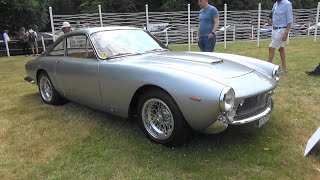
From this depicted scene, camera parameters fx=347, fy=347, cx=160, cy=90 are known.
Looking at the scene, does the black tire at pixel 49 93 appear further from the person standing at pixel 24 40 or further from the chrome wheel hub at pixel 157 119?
the person standing at pixel 24 40

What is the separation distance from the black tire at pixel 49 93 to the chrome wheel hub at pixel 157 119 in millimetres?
2257

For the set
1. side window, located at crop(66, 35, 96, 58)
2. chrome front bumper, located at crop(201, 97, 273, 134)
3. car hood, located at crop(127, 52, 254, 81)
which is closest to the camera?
chrome front bumper, located at crop(201, 97, 273, 134)

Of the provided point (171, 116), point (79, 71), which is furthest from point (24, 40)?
point (171, 116)

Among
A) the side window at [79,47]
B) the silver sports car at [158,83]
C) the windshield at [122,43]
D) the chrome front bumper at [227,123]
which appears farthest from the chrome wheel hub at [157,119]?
the side window at [79,47]

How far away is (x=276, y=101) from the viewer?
5492 mm

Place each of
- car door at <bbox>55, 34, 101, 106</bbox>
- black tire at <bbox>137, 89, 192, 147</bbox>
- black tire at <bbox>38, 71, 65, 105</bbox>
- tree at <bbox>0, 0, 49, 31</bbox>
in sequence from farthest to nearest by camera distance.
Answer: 1. tree at <bbox>0, 0, 49, 31</bbox>
2. black tire at <bbox>38, 71, 65, 105</bbox>
3. car door at <bbox>55, 34, 101, 106</bbox>
4. black tire at <bbox>137, 89, 192, 147</bbox>

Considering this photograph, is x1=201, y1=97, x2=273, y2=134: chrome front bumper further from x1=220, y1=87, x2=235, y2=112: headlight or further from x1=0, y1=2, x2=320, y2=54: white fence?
Answer: x1=0, y1=2, x2=320, y2=54: white fence

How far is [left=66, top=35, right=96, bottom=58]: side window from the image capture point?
475 cm

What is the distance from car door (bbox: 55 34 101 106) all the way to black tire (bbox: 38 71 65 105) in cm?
40

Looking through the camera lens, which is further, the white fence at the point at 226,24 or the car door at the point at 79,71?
the white fence at the point at 226,24

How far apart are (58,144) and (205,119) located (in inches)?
74.7

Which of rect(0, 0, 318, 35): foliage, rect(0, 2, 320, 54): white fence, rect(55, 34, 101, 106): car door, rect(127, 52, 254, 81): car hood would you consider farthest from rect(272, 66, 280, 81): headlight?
rect(0, 2, 320, 54): white fence

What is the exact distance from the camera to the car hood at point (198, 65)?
3.76 metres

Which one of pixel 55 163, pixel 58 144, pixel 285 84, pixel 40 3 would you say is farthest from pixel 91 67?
pixel 40 3
